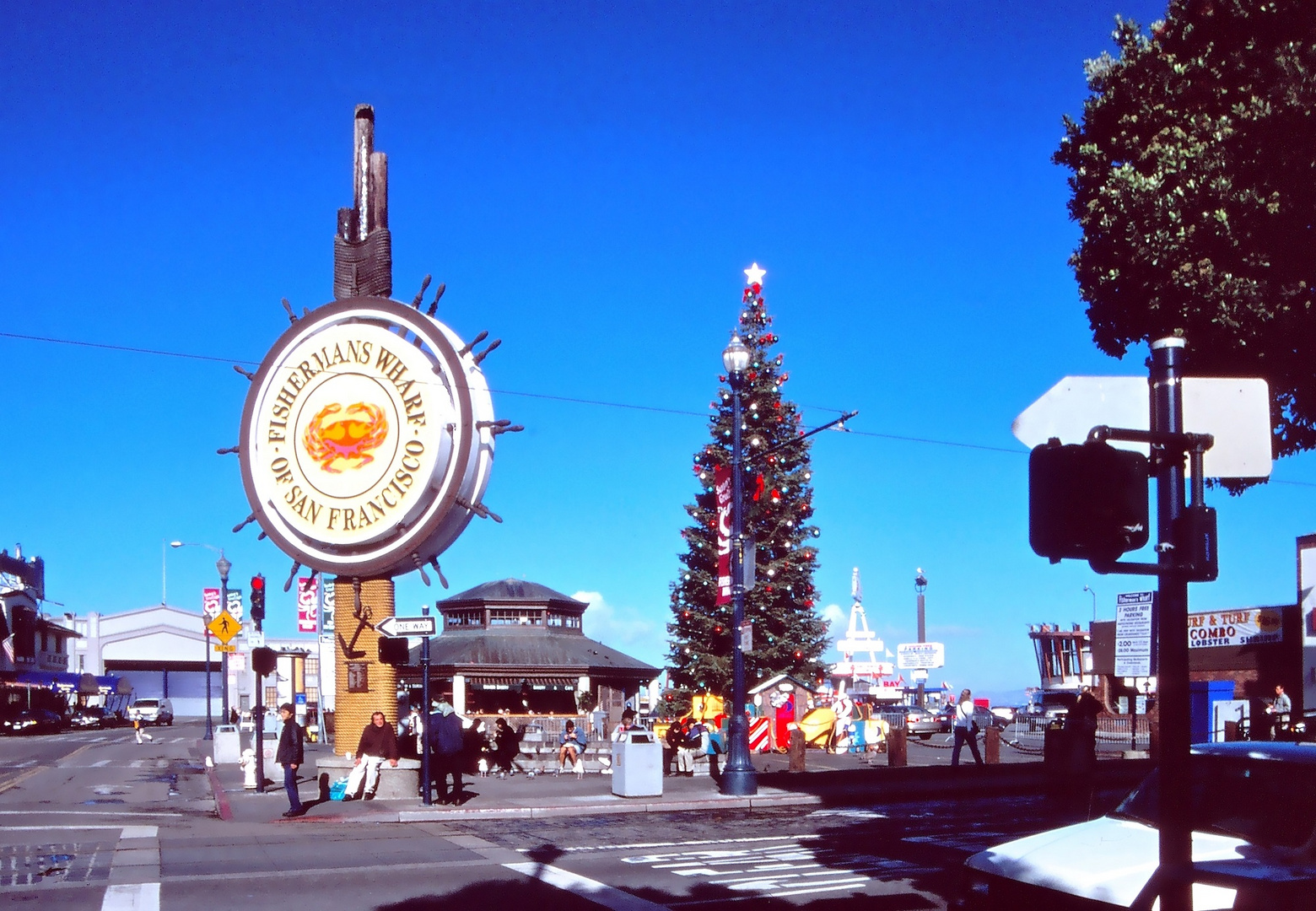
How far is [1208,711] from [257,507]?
979 inches

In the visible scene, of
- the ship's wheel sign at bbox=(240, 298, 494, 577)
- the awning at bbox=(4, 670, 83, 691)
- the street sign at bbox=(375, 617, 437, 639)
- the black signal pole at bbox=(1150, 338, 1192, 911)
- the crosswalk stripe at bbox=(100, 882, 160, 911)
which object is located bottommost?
the awning at bbox=(4, 670, 83, 691)

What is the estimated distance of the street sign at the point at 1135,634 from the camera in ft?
49.6

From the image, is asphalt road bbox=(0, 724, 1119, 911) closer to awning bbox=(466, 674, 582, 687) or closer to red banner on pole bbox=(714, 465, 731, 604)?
red banner on pole bbox=(714, 465, 731, 604)

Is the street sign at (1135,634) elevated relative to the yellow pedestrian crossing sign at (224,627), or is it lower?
elevated

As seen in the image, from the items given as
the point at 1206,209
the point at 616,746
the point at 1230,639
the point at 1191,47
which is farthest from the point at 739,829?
the point at 1230,639

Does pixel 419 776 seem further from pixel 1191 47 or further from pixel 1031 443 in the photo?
pixel 1031 443

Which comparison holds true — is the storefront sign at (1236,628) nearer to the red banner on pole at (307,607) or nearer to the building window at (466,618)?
the red banner on pole at (307,607)

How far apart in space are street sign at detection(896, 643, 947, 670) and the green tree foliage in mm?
61531

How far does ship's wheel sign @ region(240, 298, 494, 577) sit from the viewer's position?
76.4ft

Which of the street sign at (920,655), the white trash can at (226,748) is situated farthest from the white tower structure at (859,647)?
the white trash can at (226,748)

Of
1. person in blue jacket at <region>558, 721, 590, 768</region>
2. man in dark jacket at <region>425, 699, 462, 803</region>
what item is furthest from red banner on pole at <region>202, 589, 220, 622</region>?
man in dark jacket at <region>425, 699, 462, 803</region>

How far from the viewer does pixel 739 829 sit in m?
17.4

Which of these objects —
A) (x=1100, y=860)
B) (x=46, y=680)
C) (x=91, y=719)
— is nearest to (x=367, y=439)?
(x=1100, y=860)

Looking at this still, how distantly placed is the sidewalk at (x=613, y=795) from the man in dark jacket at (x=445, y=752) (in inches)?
15.4
